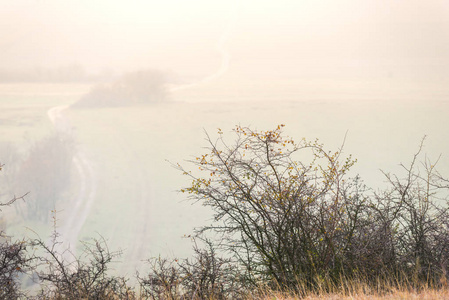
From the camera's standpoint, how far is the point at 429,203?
1265 cm

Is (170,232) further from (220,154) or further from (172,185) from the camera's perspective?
(220,154)

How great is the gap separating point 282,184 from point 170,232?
11887cm

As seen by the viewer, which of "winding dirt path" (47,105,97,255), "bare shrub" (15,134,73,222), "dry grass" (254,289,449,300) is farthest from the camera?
"winding dirt path" (47,105,97,255)

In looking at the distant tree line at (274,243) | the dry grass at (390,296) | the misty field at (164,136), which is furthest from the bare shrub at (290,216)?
the misty field at (164,136)

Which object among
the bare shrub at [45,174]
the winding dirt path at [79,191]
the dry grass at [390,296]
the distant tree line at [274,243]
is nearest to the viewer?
the dry grass at [390,296]

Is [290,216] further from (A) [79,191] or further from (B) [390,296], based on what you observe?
(A) [79,191]

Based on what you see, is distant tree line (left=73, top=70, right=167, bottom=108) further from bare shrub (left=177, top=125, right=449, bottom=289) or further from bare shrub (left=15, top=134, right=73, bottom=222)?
bare shrub (left=177, top=125, right=449, bottom=289)

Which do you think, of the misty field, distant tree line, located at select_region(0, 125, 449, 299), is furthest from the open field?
distant tree line, located at select_region(0, 125, 449, 299)

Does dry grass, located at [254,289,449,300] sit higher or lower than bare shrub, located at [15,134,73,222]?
higher

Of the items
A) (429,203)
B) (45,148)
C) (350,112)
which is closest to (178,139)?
(45,148)

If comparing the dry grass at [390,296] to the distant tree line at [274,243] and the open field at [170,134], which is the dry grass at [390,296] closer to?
the distant tree line at [274,243]

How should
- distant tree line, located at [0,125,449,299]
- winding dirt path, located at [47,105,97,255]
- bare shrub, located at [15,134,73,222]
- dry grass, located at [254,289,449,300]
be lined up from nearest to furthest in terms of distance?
1. dry grass, located at [254,289,449,300]
2. distant tree line, located at [0,125,449,299]
3. bare shrub, located at [15,134,73,222]
4. winding dirt path, located at [47,105,97,255]

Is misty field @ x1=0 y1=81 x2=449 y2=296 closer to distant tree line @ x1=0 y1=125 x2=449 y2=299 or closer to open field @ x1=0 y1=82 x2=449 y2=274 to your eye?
open field @ x1=0 y1=82 x2=449 y2=274

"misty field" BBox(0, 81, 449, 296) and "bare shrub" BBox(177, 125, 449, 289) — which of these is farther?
"misty field" BBox(0, 81, 449, 296)
